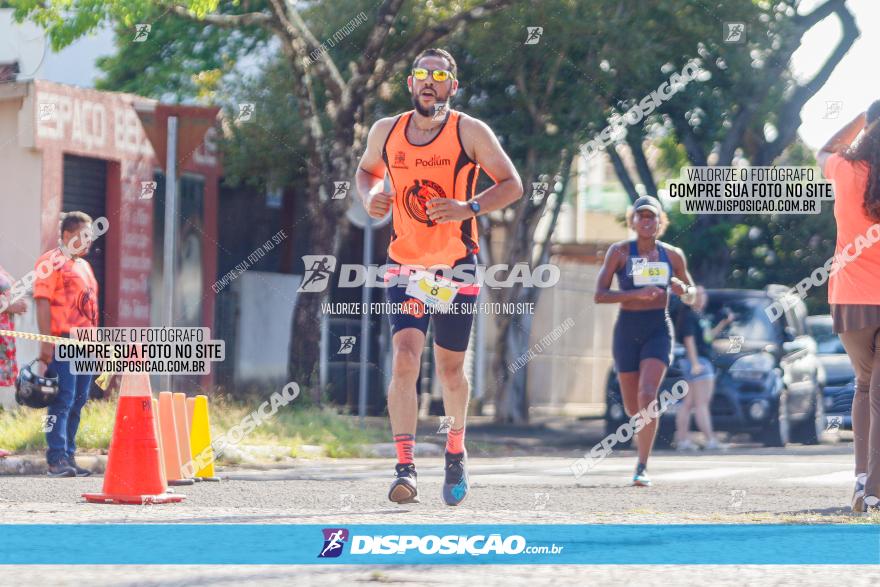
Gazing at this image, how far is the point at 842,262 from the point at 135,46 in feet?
53.7

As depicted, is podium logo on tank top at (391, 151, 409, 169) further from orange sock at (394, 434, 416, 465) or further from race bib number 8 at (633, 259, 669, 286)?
race bib number 8 at (633, 259, 669, 286)

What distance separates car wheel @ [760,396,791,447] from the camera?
59.3 feet

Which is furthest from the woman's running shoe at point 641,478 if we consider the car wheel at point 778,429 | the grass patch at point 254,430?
the car wheel at point 778,429

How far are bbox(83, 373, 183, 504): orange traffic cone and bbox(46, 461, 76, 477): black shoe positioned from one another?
2.85 metres

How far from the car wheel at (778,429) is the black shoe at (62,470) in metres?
8.96

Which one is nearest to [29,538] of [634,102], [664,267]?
[664,267]

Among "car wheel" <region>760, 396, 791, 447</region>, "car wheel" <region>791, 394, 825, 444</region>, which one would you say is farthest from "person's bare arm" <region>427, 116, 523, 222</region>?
"car wheel" <region>791, 394, 825, 444</region>

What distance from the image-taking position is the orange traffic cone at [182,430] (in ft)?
36.4

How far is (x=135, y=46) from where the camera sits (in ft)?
75.4

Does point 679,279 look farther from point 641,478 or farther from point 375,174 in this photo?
point 375,174

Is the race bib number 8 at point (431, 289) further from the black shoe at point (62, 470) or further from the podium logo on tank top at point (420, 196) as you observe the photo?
the black shoe at point (62, 470)

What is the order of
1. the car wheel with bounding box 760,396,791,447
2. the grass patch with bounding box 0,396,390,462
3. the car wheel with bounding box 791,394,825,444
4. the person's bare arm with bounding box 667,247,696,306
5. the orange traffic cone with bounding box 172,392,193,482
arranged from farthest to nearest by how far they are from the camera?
the car wheel with bounding box 791,394,825,444 → the car wheel with bounding box 760,396,791,447 → the grass patch with bounding box 0,396,390,462 → the orange traffic cone with bounding box 172,392,193,482 → the person's bare arm with bounding box 667,247,696,306

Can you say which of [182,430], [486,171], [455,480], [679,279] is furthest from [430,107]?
[182,430]

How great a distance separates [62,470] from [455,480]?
4460 millimetres
